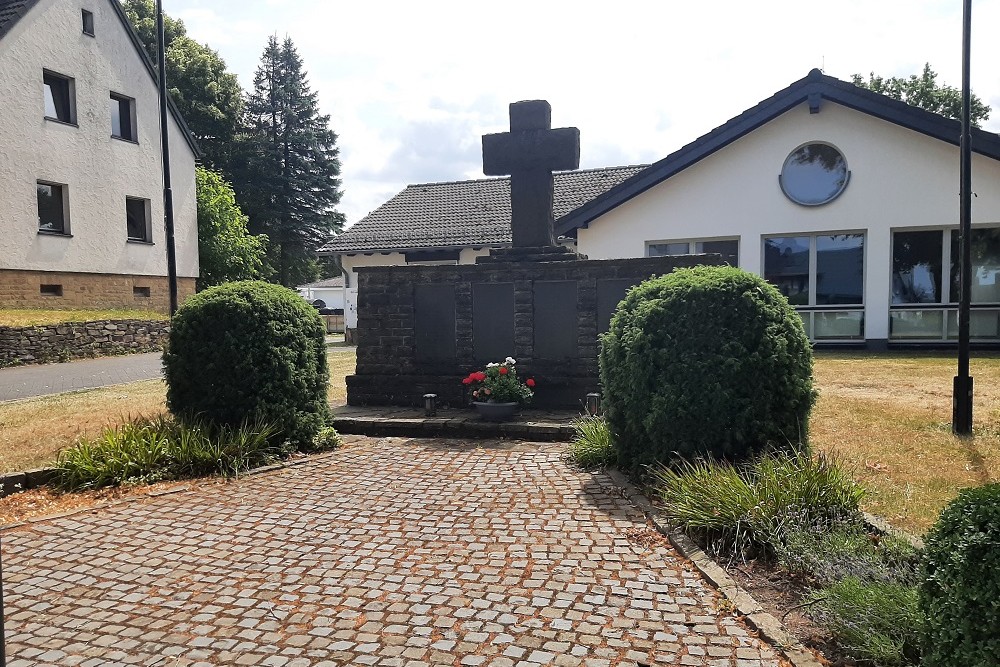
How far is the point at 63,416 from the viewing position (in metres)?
9.09

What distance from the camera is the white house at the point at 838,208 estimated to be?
16.5 m

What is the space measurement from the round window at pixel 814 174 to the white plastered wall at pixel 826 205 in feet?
0.61

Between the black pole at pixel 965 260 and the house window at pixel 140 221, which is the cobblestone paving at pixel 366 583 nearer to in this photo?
the black pole at pixel 965 260

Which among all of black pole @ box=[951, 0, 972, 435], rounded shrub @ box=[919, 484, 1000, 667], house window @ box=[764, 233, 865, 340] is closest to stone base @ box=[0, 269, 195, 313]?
house window @ box=[764, 233, 865, 340]

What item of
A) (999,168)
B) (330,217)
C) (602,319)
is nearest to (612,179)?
(999,168)

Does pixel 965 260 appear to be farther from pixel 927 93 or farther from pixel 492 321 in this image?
pixel 927 93

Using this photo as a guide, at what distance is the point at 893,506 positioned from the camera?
503cm

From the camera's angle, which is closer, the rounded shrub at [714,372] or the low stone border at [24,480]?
the rounded shrub at [714,372]

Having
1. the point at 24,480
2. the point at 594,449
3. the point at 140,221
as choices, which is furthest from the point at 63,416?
the point at 140,221

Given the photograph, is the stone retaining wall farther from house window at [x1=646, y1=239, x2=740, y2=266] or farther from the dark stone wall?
house window at [x1=646, y1=239, x2=740, y2=266]

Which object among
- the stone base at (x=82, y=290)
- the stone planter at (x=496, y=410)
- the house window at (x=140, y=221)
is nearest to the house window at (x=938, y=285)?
the stone planter at (x=496, y=410)

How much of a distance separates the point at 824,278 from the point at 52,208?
2194cm

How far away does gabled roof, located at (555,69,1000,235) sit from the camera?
15.6 metres

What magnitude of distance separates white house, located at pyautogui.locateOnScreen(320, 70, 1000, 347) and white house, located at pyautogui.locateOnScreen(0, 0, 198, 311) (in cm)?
1478
